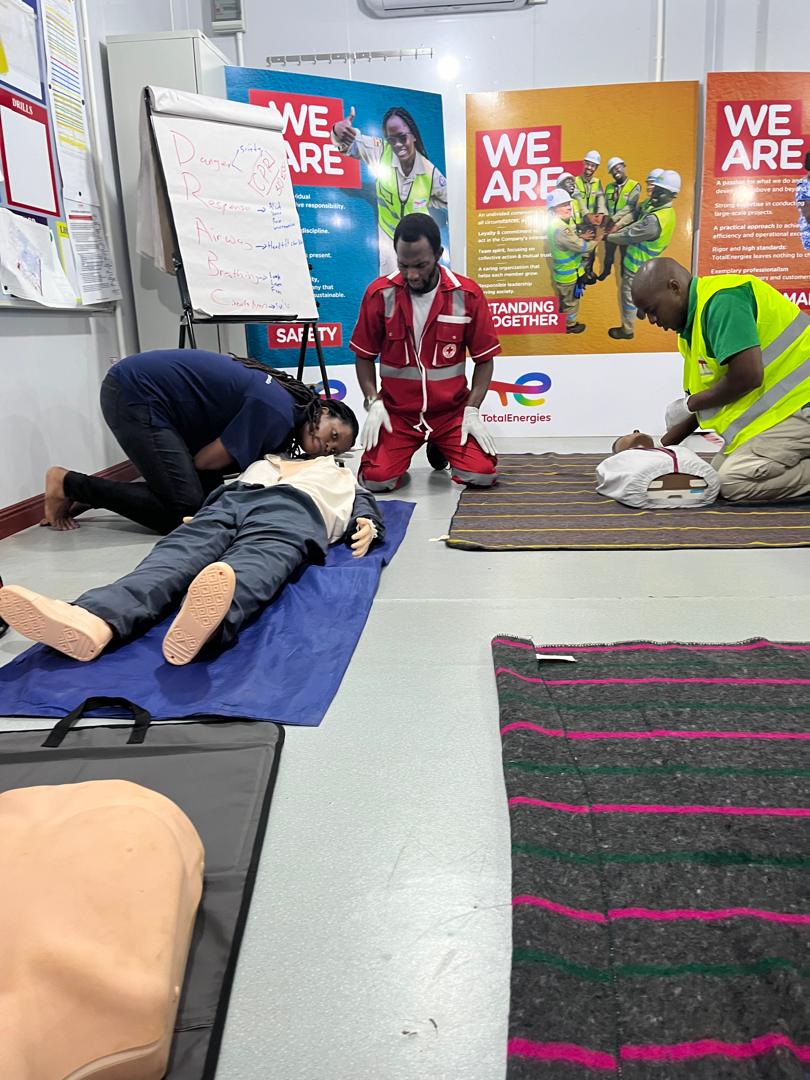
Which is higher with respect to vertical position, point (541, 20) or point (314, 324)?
point (541, 20)

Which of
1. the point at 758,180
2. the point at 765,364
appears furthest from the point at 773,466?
the point at 758,180

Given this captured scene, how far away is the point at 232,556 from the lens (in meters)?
2.01

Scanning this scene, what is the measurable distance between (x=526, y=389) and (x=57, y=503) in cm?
305

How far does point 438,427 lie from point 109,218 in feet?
6.08

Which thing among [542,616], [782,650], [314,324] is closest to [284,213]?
[314,324]

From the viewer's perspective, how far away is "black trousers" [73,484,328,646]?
5.91 ft

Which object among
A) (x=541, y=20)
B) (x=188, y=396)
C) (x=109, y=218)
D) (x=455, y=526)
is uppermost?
(x=541, y=20)

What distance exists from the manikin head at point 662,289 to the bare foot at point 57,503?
7.22ft

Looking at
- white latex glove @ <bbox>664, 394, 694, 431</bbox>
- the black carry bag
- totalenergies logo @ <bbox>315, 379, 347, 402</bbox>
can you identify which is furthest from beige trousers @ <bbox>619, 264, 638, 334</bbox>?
the black carry bag

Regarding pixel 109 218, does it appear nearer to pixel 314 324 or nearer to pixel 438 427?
pixel 314 324

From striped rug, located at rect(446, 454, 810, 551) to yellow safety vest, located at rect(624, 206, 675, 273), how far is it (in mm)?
1899

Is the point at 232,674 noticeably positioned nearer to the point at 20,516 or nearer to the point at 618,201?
the point at 20,516

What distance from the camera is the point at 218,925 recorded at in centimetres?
97

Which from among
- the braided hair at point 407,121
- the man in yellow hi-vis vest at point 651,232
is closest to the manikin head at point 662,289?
the man in yellow hi-vis vest at point 651,232
